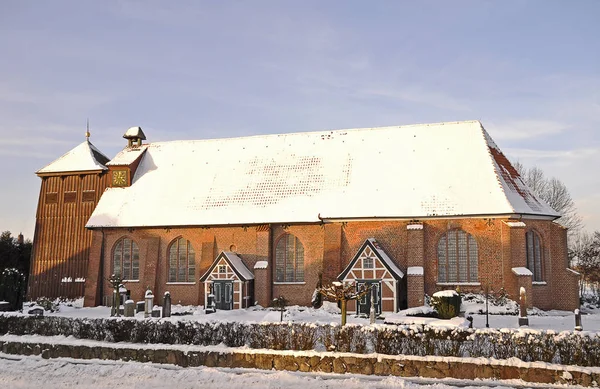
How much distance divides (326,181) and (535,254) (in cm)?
1295

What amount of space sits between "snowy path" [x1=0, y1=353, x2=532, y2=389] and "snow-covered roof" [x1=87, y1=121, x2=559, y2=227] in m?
16.5

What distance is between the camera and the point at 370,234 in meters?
32.2

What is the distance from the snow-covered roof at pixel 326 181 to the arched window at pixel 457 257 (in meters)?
1.51

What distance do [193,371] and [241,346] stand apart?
85.7 inches

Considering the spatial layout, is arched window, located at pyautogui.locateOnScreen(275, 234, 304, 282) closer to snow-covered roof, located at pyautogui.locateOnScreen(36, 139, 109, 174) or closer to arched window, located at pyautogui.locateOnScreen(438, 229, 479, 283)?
arched window, located at pyautogui.locateOnScreen(438, 229, 479, 283)

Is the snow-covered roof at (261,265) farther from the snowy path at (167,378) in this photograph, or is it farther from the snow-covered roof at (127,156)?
the snowy path at (167,378)

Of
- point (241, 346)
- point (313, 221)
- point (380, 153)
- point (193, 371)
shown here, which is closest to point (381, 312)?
point (313, 221)

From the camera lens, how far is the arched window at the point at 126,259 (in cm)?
3631

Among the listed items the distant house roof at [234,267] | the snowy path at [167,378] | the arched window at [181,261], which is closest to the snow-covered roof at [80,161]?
the arched window at [181,261]

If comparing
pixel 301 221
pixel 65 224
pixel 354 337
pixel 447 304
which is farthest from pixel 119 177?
pixel 354 337

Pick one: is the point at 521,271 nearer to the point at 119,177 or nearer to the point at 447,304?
the point at 447,304

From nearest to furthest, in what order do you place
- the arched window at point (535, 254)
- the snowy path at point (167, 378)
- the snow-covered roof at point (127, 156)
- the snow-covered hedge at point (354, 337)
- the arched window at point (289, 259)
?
the snowy path at point (167, 378)
the snow-covered hedge at point (354, 337)
the arched window at point (535, 254)
the arched window at point (289, 259)
the snow-covered roof at point (127, 156)

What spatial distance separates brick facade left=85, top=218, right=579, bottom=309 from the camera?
98.4 feet

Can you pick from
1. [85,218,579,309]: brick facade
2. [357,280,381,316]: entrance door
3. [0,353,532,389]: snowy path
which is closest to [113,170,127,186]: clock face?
[85,218,579,309]: brick facade
